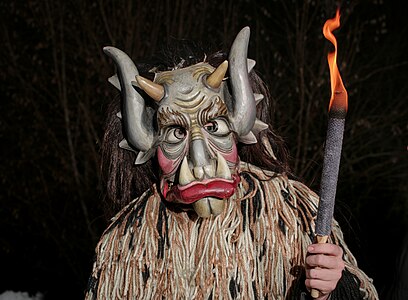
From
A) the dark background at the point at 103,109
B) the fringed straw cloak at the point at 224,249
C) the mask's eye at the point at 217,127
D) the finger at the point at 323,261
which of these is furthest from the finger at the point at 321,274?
the dark background at the point at 103,109

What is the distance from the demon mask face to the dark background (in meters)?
2.76

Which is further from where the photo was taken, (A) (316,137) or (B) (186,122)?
(A) (316,137)

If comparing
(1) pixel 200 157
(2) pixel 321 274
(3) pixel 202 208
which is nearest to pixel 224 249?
(3) pixel 202 208

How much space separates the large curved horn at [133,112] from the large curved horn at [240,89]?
0.83ft

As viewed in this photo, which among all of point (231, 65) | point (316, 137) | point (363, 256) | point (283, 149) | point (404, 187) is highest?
point (231, 65)

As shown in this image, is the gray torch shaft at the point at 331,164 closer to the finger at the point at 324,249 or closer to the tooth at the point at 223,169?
the finger at the point at 324,249

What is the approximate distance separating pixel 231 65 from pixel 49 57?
3653 mm

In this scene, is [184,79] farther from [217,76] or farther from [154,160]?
[154,160]

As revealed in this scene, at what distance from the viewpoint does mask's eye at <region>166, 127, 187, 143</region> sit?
206 centimetres

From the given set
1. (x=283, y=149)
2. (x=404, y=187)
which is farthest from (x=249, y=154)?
(x=404, y=187)

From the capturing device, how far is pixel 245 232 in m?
2.11

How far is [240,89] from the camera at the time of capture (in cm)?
208

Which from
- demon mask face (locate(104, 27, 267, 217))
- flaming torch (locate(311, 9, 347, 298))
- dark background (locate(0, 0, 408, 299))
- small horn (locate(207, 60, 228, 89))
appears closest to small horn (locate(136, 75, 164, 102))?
demon mask face (locate(104, 27, 267, 217))

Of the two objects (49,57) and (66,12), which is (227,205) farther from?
(49,57)
